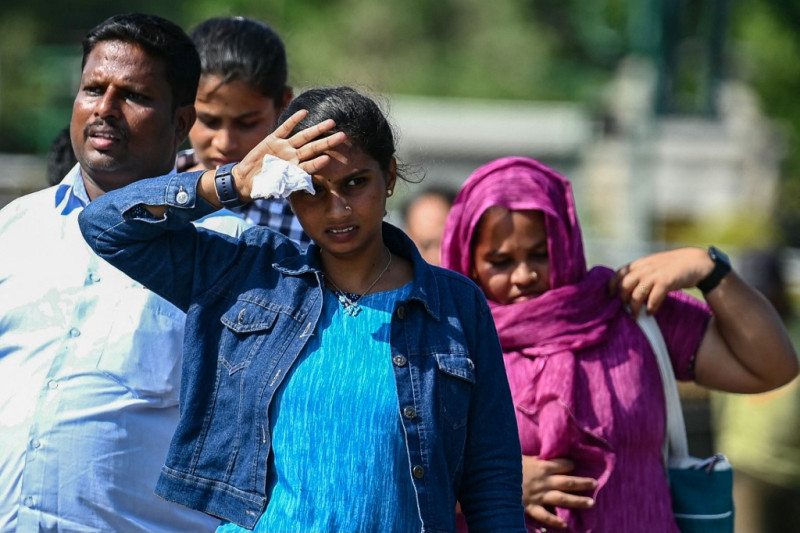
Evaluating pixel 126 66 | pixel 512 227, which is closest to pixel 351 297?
pixel 512 227

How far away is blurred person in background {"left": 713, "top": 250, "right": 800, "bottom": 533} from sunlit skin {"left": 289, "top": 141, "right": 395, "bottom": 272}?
3.81m

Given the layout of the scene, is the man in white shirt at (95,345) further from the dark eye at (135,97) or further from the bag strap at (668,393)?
the bag strap at (668,393)

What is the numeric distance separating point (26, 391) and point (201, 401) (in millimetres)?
580

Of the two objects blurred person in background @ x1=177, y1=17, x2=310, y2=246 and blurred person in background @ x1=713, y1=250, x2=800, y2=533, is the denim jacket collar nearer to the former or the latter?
blurred person in background @ x1=177, y1=17, x2=310, y2=246

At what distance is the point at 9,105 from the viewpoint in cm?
2634

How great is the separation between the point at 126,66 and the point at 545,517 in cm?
154

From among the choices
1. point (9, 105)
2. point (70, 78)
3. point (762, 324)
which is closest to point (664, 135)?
point (70, 78)

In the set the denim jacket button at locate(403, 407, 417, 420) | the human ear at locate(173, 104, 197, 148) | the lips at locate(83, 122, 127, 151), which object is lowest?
the denim jacket button at locate(403, 407, 417, 420)

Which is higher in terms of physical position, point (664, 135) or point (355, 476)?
point (664, 135)

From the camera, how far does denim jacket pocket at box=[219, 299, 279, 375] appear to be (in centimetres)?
249

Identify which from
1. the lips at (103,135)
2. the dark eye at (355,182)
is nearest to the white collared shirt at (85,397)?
the lips at (103,135)

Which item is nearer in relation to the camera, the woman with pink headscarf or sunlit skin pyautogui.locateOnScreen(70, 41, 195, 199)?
sunlit skin pyautogui.locateOnScreen(70, 41, 195, 199)

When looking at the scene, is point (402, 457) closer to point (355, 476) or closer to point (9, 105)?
point (355, 476)

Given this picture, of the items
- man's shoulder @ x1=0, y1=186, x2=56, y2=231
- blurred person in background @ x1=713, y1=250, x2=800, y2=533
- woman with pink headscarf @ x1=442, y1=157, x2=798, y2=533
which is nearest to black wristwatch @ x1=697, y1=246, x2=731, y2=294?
woman with pink headscarf @ x1=442, y1=157, x2=798, y2=533
